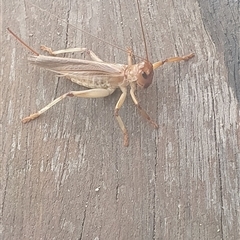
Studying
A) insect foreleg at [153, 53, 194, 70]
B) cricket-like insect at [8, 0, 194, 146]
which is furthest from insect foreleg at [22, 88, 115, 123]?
insect foreleg at [153, 53, 194, 70]

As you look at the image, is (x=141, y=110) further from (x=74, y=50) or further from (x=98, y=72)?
(x=74, y=50)

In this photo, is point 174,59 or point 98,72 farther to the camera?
point 98,72

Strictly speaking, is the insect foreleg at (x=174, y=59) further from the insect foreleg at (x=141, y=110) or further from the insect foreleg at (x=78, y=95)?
the insect foreleg at (x=78, y=95)

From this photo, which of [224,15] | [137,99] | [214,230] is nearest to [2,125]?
[137,99]

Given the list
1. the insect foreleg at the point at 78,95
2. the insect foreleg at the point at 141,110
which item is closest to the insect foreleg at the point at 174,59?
the insect foreleg at the point at 141,110

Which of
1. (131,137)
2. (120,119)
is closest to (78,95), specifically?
(120,119)
